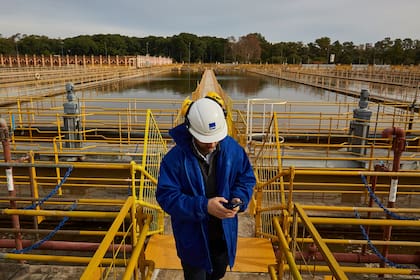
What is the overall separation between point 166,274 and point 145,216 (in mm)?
967

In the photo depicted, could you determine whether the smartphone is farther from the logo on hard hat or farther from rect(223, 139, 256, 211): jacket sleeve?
the logo on hard hat

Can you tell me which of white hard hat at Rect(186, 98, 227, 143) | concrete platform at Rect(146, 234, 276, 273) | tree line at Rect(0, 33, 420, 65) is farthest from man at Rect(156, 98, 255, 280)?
tree line at Rect(0, 33, 420, 65)

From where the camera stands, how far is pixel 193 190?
2.06m

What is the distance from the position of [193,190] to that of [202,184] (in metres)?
0.07

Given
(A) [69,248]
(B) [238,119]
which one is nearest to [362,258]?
(A) [69,248]

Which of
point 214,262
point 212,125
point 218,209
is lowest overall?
point 214,262

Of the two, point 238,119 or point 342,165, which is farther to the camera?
point 238,119

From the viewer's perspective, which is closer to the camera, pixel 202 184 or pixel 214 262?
pixel 202 184

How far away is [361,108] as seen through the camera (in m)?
9.26

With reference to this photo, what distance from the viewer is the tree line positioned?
322 feet

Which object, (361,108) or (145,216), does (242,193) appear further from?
(361,108)

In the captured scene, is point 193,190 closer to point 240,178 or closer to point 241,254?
point 240,178

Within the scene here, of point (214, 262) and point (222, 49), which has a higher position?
point (222, 49)

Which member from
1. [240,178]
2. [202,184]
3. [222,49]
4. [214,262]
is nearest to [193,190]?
[202,184]
